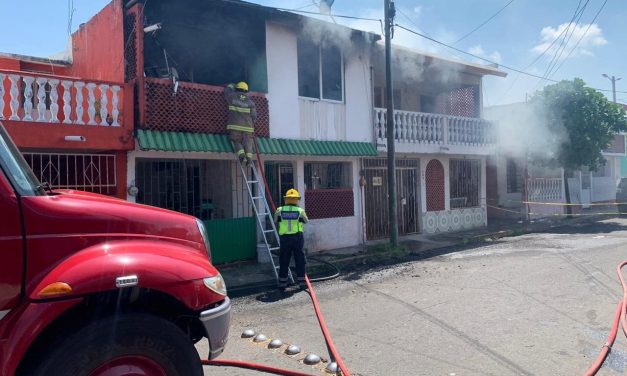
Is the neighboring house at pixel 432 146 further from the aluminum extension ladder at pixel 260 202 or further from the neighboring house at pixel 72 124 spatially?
the neighboring house at pixel 72 124

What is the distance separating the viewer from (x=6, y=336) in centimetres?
252

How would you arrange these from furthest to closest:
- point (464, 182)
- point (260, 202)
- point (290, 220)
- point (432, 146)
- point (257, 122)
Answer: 1. point (464, 182)
2. point (432, 146)
3. point (260, 202)
4. point (257, 122)
5. point (290, 220)

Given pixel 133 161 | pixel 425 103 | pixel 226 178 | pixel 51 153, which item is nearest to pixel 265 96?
pixel 226 178

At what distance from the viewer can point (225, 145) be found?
10047 millimetres

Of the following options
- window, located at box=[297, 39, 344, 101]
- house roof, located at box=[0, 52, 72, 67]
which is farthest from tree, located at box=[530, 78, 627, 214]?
house roof, located at box=[0, 52, 72, 67]

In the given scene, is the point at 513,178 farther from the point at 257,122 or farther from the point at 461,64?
the point at 257,122

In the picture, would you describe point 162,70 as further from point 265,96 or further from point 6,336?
point 6,336

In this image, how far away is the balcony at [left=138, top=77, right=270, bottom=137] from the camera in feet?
30.2

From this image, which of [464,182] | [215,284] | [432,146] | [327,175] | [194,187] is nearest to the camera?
[215,284]

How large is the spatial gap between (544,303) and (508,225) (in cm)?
1124

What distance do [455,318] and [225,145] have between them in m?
5.89

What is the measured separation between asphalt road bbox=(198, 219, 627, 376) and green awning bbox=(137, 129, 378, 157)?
324 cm

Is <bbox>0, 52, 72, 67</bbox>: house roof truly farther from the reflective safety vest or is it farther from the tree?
the tree

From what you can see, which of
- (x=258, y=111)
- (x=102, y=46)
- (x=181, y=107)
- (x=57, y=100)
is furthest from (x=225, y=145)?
(x=102, y=46)
